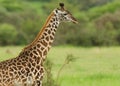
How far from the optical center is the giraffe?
10.1 metres

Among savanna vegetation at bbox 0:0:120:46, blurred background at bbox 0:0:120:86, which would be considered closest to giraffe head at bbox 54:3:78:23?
blurred background at bbox 0:0:120:86

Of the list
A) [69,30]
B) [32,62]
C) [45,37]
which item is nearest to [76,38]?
[69,30]

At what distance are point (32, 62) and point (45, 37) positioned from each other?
0.58m

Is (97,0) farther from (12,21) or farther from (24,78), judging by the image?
(24,78)

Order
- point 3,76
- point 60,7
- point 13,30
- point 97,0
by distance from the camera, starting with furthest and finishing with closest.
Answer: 1. point 97,0
2. point 13,30
3. point 60,7
4. point 3,76

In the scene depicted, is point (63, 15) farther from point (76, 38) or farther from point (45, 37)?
point (76, 38)

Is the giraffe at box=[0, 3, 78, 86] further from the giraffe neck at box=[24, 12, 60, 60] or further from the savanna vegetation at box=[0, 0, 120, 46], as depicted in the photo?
the savanna vegetation at box=[0, 0, 120, 46]

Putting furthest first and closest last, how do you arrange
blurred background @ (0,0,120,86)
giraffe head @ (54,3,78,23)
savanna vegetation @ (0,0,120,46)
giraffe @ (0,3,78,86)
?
savanna vegetation @ (0,0,120,46)
blurred background @ (0,0,120,86)
giraffe head @ (54,3,78,23)
giraffe @ (0,3,78,86)

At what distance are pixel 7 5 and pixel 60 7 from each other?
57.3 m

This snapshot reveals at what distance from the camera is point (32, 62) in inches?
411

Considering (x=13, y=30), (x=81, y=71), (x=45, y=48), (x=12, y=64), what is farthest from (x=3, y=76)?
(x=13, y=30)

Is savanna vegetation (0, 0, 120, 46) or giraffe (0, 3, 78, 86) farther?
savanna vegetation (0, 0, 120, 46)

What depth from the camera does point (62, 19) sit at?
35.3 ft

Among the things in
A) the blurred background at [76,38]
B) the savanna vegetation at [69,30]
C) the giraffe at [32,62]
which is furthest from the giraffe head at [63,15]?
the savanna vegetation at [69,30]
